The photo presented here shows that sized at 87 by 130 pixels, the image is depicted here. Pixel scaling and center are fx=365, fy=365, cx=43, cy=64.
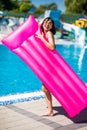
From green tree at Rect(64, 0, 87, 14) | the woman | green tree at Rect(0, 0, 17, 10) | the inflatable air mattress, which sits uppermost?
the woman

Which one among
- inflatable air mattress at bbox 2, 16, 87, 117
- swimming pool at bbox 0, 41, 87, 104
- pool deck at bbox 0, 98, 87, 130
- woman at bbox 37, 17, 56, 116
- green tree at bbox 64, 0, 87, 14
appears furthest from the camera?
green tree at bbox 64, 0, 87, 14

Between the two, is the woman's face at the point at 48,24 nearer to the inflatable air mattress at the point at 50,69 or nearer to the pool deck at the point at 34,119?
the inflatable air mattress at the point at 50,69

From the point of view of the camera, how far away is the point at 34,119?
4344 millimetres

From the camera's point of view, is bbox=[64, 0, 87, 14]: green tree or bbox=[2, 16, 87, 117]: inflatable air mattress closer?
bbox=[2, 16, 87, 117]: inflatable air mattress

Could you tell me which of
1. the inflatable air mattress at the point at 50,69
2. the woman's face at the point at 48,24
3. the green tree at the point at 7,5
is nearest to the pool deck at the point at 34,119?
the inflatable air mattress at the point at 50,69

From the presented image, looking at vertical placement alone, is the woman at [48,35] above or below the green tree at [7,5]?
above

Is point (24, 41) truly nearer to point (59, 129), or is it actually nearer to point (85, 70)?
point (59, 129)

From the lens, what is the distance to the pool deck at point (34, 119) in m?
4.06

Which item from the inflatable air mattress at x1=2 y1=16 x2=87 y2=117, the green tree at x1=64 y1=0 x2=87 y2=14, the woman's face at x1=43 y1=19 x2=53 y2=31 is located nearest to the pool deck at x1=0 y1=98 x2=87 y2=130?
the inflatable air mattress at x1=2 y1=16 x2=87 y2=117

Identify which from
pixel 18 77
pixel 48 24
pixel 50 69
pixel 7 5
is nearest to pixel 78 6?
pixel 7 5

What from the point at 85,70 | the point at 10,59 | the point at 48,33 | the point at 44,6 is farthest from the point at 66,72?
the point at 44,6

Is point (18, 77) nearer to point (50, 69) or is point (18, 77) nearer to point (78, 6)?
point (50, 69)

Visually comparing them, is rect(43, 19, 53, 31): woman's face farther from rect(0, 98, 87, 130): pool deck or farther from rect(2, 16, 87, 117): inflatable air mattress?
rect(0, 98, 87, 130): pool deck

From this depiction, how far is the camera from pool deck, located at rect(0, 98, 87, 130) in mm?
4062
